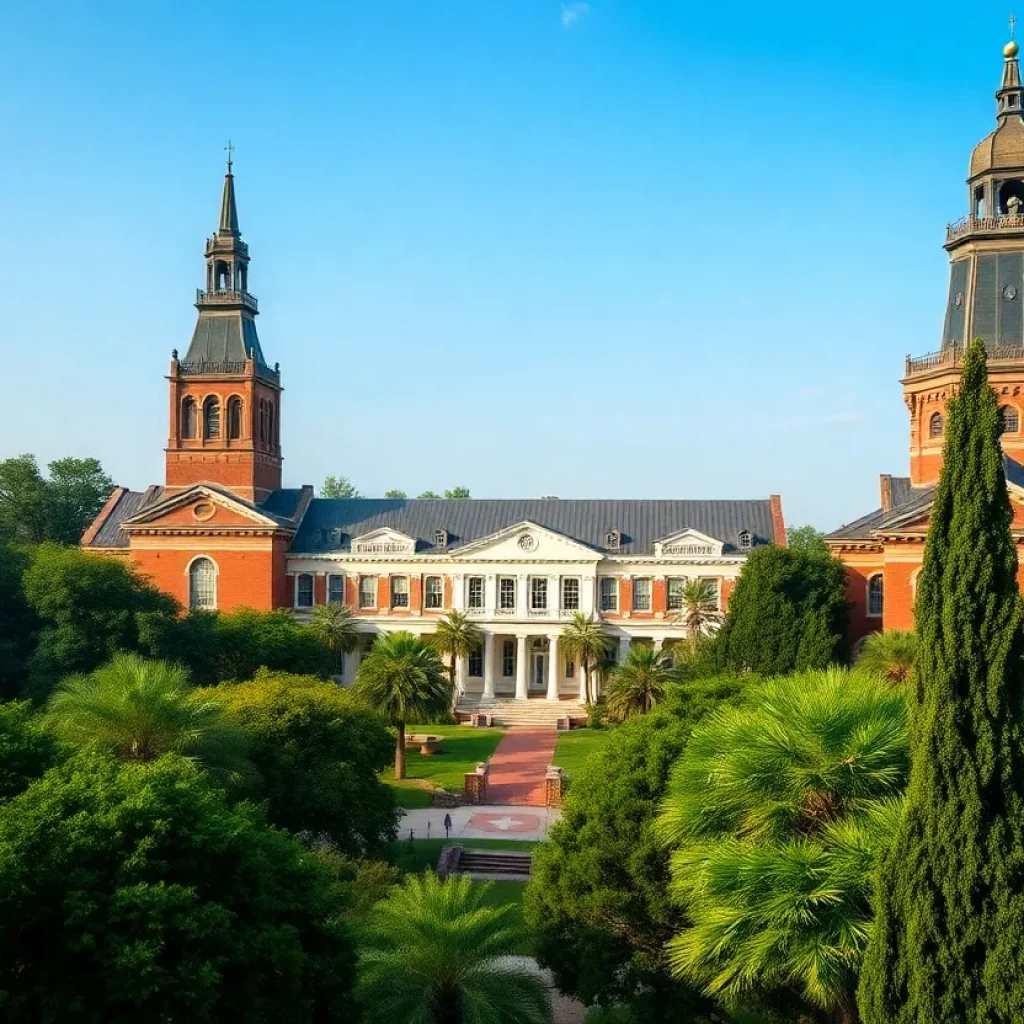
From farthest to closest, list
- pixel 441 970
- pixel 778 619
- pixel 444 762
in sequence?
pixel 778 619 → pixel 444 762 → pixel 441 970

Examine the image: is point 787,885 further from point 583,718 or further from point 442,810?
point 583,718

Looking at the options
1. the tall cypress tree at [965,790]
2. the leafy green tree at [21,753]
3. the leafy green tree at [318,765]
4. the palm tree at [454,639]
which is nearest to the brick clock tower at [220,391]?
the palm tree at [454,639]

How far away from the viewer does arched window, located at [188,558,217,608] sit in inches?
2219

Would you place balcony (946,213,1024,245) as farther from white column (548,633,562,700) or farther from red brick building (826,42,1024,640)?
white column (548,633,562,700)

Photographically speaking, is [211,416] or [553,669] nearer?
[553,669]

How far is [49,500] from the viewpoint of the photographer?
2889 inches

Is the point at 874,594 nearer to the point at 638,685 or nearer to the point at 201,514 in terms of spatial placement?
the point at 638,685

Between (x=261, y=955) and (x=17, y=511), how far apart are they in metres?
66.6

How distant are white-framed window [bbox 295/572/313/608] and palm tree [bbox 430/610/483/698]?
8.43m

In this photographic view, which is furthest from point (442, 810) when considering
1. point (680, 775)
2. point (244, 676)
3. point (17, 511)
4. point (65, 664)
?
point (17, 511)

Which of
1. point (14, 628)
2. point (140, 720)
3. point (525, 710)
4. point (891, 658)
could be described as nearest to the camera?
point (140, 720)

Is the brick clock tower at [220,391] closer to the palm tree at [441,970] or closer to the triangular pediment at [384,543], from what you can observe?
the triangular pediment at [384,543]

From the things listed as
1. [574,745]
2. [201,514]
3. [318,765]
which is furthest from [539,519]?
[318,765]

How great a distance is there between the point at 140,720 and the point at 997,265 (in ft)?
137
